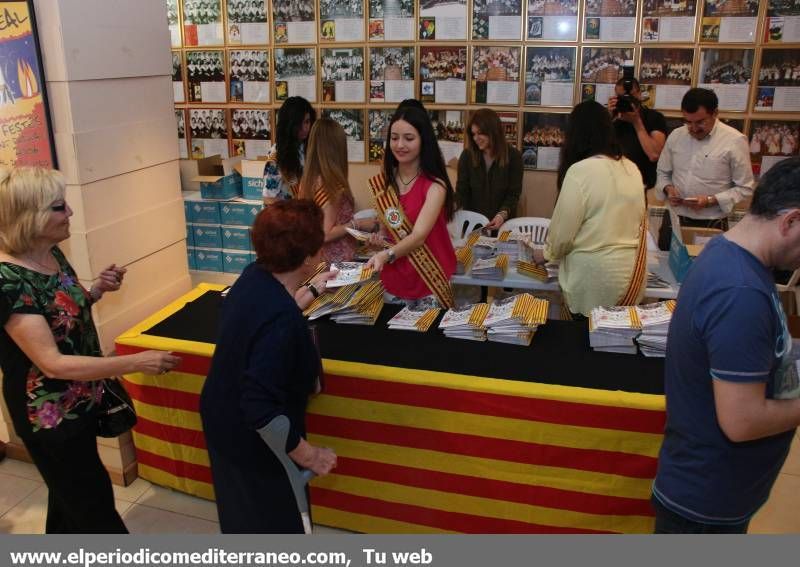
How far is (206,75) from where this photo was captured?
18.0 feet

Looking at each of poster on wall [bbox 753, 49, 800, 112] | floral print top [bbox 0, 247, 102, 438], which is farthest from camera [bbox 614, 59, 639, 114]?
floral print top [bbox 0, 247, 102, 438]

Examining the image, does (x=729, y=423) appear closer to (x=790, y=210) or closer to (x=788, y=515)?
(x=790, y=210)

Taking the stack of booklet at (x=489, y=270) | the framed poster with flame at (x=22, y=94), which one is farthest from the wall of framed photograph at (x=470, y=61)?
the framed poster with flame at (x=22, y=94)

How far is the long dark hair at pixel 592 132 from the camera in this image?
8.80ft

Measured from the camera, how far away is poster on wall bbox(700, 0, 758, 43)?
428 cm

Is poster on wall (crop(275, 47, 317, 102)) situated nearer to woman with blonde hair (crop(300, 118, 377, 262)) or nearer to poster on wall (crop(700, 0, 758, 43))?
woman with blonde hair (crop(300, 118, 377, 262))

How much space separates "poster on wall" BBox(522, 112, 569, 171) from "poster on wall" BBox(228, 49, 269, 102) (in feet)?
6.97

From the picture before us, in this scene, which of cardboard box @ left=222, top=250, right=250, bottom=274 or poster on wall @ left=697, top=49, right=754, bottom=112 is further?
cardboard box @ left=222, top=250, right=250, bottom=274

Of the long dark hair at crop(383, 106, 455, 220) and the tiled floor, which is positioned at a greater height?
the long dark hair at crop(383, 106, 455, 220)

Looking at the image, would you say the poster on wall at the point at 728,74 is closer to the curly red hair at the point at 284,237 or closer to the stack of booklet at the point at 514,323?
the stack of booklet at the point at 514,323

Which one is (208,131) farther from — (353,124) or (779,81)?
(779,81)

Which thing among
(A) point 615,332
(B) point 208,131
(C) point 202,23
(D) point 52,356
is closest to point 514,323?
(A) point 615,332

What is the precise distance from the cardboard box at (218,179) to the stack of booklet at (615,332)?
3675 mm

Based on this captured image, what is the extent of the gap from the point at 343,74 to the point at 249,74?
0.83 metres
